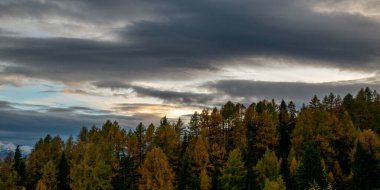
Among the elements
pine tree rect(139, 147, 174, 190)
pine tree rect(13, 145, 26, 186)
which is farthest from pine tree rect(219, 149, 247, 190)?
pine tree rect(13, 145, 26, 186)

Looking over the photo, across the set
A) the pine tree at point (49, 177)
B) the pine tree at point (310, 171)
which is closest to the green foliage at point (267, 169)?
the pine tree at point (310, 171)

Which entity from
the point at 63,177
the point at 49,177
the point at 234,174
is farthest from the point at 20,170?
the point at 234,174

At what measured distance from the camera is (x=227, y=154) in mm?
136125

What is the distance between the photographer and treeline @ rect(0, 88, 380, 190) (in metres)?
110

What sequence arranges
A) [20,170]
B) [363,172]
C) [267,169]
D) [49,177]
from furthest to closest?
[20,170] < [49,177] < [267,169] < [363,172]

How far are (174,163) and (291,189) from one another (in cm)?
3429

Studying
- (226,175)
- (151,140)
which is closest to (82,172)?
(151,140)

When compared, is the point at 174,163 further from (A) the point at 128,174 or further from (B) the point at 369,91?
(B) the point at 369,91

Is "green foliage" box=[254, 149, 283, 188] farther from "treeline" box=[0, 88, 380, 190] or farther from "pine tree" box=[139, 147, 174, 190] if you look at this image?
"pine tree" box=[139, 147, 174, 190]

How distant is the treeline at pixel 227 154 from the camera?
362ft

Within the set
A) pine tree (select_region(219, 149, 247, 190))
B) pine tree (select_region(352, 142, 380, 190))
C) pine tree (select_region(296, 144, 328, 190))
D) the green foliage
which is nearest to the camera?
pine tree (select_region(296, 144, 328, 190))

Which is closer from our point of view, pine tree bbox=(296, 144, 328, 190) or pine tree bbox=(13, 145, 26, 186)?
pine tree bbox=(296, 144, 328, 190)

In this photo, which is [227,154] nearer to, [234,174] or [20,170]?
[234,174]

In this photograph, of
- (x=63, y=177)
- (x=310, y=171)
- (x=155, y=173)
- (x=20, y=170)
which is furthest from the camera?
(x=20, y=170)
